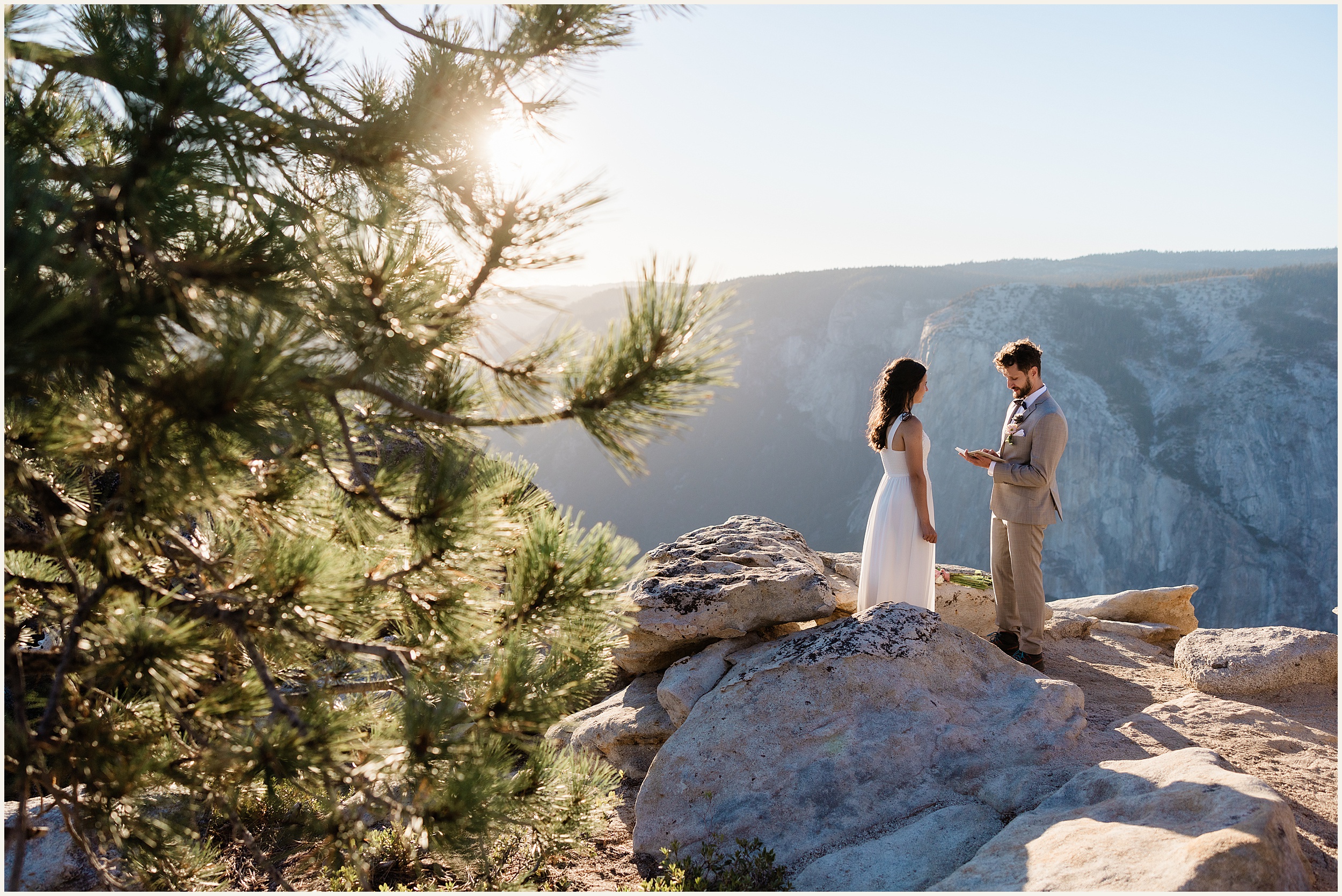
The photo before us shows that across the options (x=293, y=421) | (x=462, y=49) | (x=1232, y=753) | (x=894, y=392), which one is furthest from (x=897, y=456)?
(x=293, y=421)

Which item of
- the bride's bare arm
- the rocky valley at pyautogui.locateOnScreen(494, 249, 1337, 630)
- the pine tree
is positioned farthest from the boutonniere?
the rocky valley at pyautogui.locateOnScreen(494, 249, 1337, 630)

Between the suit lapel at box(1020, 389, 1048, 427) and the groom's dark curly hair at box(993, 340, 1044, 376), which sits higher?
the groom's dark curly hair at box(993, 340, 1044, 376)

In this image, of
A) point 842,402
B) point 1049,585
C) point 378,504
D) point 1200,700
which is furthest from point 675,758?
point 842,402

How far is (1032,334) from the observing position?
4288cm

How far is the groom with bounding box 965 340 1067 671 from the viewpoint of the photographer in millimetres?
4941

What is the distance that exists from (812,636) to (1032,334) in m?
44.0

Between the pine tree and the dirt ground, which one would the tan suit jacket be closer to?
the dirt ground

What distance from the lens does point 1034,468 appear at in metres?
4.95

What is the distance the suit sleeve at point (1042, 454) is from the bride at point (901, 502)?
605 mm

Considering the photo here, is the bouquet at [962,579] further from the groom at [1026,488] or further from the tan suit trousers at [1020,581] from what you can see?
the groom at [1026,488]

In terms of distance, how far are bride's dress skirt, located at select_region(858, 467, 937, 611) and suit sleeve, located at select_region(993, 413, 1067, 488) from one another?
601 millimetres

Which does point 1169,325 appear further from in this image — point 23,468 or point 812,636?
point 23,468

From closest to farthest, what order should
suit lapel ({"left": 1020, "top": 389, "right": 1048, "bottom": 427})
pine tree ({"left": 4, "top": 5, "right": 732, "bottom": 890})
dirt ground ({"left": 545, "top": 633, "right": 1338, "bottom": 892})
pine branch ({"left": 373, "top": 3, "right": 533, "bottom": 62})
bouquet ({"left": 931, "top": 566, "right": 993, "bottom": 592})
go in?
pine tree ({"left": 4, "top": 5, "right": 732, "bottom": 890})
pine branch ({"left": 373, "top": 3, "right": 533, "bottom": 62})
dirt ground ({"left": 545, "top": 633, "right": 1338, "bottom": 892})
suit lapel ({"left": 1020, "top": 389, "right": 1048, "bottom": 427})
bouquet ({"left": 931, "top": 566, "right": 993, "bottom": 592})

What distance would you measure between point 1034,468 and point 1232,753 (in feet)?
6.19
